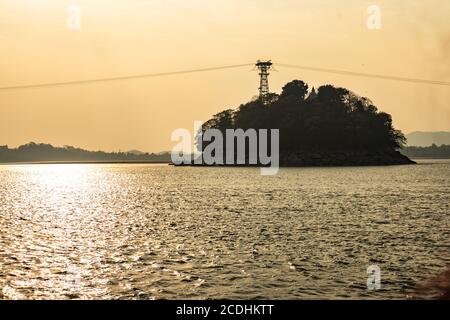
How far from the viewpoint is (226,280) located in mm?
28656

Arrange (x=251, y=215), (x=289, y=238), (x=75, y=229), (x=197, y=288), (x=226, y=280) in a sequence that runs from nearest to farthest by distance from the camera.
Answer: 1. (x=197, y=288)
2. (x=226, y=280)
3. (x=289, y=238)
4. (x=75, y=229)
5. (x=251, y=215)

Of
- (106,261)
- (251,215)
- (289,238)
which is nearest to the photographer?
(106,261)

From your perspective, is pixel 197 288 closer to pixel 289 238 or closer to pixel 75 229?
pixel 289 238

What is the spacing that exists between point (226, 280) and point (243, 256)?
767cm

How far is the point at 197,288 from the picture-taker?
2678 cm

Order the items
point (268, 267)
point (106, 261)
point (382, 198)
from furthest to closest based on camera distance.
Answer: point (382, 198), point (106, 261), point (268, 267)
